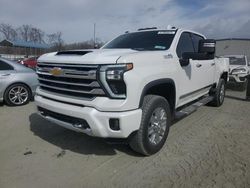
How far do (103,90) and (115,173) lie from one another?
1126mm

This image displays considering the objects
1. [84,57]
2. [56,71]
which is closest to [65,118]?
[56,71]

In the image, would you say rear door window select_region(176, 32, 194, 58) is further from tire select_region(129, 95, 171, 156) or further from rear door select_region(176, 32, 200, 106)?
tire select_region(129, 95, 171, 156)

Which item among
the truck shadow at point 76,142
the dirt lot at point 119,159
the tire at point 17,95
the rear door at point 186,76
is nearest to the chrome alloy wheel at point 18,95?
the tire at point 17,95

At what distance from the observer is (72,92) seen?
156 inches

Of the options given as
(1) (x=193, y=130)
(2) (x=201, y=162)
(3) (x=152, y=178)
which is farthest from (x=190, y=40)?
(3) (x=152, y=178)

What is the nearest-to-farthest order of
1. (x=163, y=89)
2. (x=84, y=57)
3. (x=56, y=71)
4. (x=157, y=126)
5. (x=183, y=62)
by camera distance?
(x=84, y=57), (x=56, y=71), (x=157, y=126), (x=163, y=89), (x=183, y=62)

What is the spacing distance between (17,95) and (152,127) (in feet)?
16.9

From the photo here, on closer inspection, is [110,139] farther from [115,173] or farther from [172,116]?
[172,116]

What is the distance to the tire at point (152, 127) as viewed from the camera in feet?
13.0

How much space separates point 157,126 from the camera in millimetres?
4344

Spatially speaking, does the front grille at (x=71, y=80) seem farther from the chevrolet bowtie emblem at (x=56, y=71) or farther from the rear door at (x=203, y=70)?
the rear door at (x=203, y=70)

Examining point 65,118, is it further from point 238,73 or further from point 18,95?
point 238,73

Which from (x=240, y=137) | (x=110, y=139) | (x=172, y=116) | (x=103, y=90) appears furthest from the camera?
(x=240, y=137)

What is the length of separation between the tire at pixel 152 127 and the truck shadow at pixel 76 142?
0.84 feet
